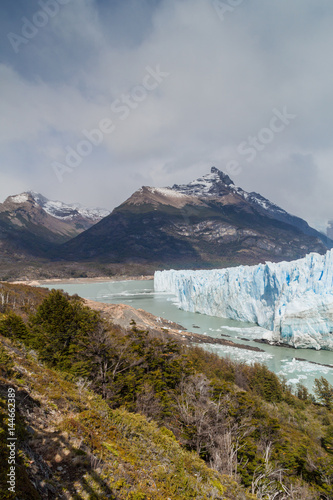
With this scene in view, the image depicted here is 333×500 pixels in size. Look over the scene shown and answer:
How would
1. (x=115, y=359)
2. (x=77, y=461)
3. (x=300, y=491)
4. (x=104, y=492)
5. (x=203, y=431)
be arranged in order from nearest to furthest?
(x=104, y=492) < (x=77, y=461) < (x=300, y=491) < (x=203, y=431) < (x=115, y=359)

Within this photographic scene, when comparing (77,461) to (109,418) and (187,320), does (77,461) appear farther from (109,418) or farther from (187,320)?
(187,320)

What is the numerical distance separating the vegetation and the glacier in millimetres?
12949

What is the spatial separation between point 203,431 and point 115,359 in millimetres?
5317

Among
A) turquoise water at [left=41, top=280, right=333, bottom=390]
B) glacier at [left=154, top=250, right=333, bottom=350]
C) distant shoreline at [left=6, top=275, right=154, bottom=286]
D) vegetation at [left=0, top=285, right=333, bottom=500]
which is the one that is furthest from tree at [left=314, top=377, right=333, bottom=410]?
distant shoreline at [left=6, top=275, right=154, bottom=286]

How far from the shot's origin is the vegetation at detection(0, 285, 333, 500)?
4.52 meters

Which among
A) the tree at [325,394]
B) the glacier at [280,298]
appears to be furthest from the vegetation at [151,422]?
the glacier at [280,298]

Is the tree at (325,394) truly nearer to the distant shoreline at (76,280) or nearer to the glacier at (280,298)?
the glacier at (280,298)

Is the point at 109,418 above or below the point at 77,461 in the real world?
below

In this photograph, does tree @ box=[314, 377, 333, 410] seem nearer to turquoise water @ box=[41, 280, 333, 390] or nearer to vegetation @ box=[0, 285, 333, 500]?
vegetation @ box=[0, 285, 333, 500]

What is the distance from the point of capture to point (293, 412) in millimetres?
16797

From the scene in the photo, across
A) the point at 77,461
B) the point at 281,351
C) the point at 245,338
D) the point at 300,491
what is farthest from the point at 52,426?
the point at 245,338

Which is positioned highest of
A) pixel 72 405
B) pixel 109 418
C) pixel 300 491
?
pixel 72 405

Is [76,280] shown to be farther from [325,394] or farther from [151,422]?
[151,422]

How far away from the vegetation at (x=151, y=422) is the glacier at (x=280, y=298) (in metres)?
12.9
